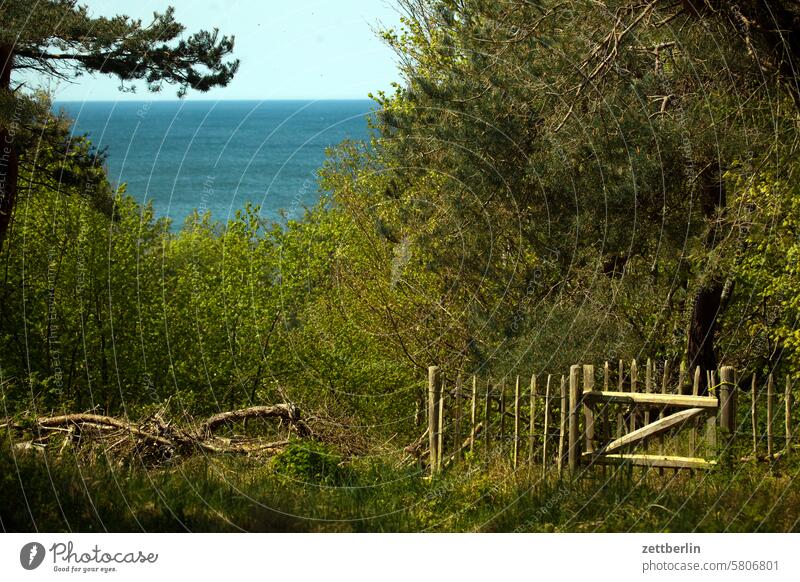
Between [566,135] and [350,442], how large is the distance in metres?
5.24

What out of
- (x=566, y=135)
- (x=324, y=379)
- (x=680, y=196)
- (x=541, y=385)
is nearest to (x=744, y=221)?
(x=680, y=196)

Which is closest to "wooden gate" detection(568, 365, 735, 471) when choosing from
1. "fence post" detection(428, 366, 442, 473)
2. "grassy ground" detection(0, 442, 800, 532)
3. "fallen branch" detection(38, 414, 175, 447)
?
"grassy ground" detection(0, 442, 800, 532)

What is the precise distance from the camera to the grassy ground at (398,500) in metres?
9.05

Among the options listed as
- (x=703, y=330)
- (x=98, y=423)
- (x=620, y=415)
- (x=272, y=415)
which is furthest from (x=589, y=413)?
(x=703, y=330)

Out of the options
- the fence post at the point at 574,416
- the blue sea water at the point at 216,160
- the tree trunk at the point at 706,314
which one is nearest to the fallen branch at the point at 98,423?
the fence post at the point at 574,416

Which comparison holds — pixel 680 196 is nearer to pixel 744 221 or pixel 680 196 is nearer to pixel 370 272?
pixel 744 221

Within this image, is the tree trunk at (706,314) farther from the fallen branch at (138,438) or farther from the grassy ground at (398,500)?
the fallen branch at (138,438)

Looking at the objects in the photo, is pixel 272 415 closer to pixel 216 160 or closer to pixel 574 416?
pixel 574 416

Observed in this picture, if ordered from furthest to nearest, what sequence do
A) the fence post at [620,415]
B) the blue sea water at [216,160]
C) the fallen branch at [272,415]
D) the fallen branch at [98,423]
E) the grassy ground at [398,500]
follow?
the blue sea water at [216,160] → the fallen branch at [272,415] → the fallen branch at [98,423] → the fence post at [620,415] → the grassy ground at [398,500]

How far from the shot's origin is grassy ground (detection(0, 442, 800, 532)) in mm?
9047

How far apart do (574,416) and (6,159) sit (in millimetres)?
9061

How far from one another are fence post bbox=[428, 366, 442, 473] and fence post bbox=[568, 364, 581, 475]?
1566 millimetres

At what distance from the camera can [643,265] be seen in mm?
16219

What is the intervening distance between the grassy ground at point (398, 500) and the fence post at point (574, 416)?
499mm
